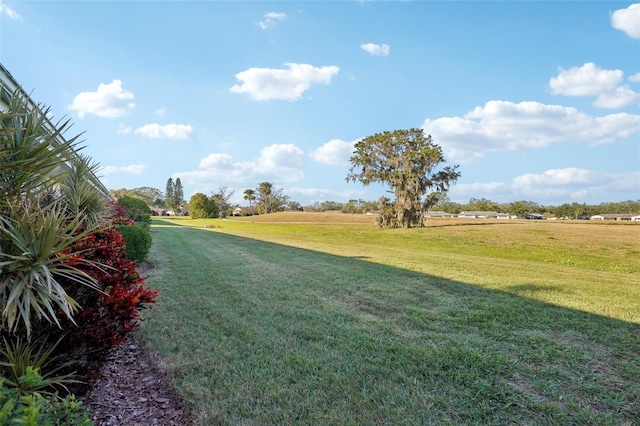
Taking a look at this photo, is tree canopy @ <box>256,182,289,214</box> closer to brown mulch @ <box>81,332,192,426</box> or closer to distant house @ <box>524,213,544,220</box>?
distant house @ <box>524,213,544,220</box>

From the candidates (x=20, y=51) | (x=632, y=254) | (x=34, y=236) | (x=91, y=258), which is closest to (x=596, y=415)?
(x=34, y=236)

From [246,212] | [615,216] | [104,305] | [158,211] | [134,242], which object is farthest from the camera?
[158,211]

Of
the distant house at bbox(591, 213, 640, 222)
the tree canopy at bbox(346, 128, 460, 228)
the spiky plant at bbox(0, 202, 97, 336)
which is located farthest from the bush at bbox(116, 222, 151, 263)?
the distant house at bbox(591, 213, 640, 222)

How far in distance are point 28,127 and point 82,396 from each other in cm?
204

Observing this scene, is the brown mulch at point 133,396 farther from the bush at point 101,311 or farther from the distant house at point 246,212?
the distant house at point 246,212

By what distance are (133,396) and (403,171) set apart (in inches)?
954

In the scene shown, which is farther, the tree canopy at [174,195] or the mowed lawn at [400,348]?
the tree canopy at [174,195]

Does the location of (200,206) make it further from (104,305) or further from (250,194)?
(104,305)

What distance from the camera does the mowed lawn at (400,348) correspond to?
7.66ft

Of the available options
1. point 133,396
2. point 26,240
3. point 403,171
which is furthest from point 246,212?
point 26,240

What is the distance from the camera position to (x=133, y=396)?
260 centimetres

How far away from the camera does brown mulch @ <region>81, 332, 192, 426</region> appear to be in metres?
2.29

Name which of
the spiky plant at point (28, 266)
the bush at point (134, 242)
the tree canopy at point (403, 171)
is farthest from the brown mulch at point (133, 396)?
the tree canopy at point (403, 171)

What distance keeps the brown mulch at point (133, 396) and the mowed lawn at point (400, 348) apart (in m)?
0.12
